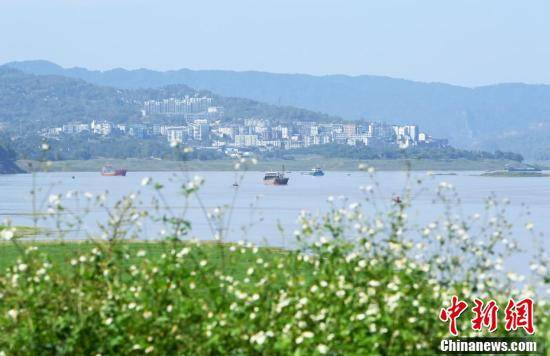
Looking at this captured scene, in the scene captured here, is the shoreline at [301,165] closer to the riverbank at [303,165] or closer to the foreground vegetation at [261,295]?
the riverbank at [303,165]

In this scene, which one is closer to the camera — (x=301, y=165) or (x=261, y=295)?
(x=261, y=295)

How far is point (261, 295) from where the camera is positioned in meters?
8.71

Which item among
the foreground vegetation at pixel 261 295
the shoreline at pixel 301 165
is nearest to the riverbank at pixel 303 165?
the shoreline at pixel 301 165

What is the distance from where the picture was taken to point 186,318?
849 cm

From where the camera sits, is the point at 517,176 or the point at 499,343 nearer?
the point at 499,343

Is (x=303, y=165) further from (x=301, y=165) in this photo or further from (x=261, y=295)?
(x=261, y=295)

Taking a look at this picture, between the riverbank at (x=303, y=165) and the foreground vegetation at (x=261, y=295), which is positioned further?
the riverbank at (x=303, y=165)

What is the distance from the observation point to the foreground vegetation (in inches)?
327

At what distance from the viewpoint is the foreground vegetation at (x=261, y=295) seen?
27.2 feet

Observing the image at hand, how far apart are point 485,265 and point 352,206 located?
1.06m

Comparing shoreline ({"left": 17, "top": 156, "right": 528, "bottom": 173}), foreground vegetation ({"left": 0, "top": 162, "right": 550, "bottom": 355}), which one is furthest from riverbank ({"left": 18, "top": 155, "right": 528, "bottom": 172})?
foreground vegetation ({"left": 0, "top": 162, "right": 550, "bottom": 355})

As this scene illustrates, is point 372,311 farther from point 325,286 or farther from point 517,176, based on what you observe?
point 517,176

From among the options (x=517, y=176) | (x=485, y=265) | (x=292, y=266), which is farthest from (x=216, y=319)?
(x=517, y=176)

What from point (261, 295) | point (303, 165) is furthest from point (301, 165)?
point (261, 295)
